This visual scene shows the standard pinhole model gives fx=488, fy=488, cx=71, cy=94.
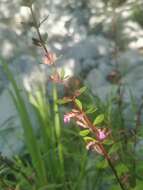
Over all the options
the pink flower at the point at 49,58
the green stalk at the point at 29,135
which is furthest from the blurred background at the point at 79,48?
the pink flower at the point at 49,58

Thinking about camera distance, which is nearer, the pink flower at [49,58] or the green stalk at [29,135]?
the pink flower at [49,58]

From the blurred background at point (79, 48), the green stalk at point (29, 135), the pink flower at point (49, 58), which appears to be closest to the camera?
the pink flower at point (49, 58)

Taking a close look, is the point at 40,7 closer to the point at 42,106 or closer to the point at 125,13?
the point at 125,13

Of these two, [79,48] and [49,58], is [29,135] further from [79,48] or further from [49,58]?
[79,48]

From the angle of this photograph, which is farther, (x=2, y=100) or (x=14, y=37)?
(x=14, y=37)

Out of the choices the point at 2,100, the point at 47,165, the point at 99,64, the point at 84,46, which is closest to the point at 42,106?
the point at 47,165

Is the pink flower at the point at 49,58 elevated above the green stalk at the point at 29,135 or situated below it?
above

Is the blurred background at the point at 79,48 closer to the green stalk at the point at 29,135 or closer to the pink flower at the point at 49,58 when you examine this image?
the green stalk at the point at 29,135

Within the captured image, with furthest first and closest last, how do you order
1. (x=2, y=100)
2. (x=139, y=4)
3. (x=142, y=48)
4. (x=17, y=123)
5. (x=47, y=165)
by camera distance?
(x=139, y=4), (x=142, y=48), (x=2, y=100), (x=17, y=123), (x=47, y=165)

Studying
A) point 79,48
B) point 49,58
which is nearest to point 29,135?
point 49,58
